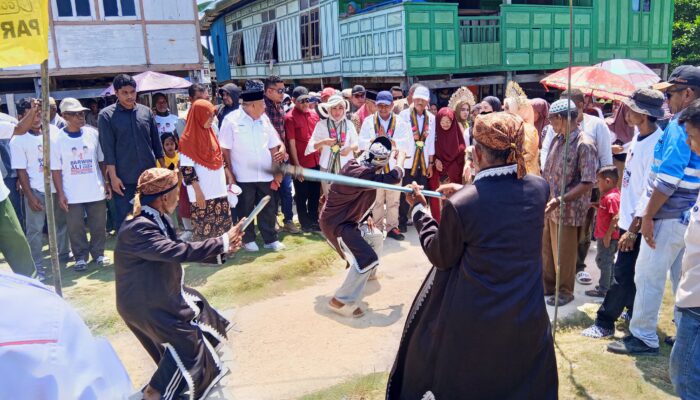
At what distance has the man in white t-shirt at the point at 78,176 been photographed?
590 centimetres

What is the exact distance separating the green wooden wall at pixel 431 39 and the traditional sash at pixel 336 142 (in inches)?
275

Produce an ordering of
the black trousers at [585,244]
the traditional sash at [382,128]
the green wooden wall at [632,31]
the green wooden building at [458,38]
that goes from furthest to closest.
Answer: the green wooden wall at [632,31]
the green wooden building at [458,38]
the traditional sash at [382,128]
the black trousers at [585,244]

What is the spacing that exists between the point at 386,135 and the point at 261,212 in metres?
1.84

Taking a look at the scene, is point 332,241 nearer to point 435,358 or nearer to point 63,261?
point 435,358

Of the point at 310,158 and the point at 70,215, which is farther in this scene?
the point at 310,158

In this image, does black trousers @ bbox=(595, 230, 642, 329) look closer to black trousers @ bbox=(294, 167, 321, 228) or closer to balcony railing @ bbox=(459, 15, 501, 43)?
black trousers @ bbox=(294, 167, 321, 228)

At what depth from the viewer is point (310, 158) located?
7387mm

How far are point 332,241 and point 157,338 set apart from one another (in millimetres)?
2191

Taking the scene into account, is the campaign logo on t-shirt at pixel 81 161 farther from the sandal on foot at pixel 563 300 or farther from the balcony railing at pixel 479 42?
the balcony railing at pixel 479 42

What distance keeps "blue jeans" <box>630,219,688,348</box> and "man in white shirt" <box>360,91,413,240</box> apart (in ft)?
11.2

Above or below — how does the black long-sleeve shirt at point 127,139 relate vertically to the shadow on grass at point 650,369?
above

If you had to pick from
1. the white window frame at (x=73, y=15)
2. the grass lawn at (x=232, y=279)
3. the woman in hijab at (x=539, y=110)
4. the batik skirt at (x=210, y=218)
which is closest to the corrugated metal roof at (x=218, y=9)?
the white window frame at (x=73, y=15)

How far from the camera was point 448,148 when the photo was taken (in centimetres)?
733

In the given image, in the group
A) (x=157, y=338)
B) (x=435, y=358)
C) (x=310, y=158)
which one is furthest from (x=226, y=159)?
(x=435, y=358)
